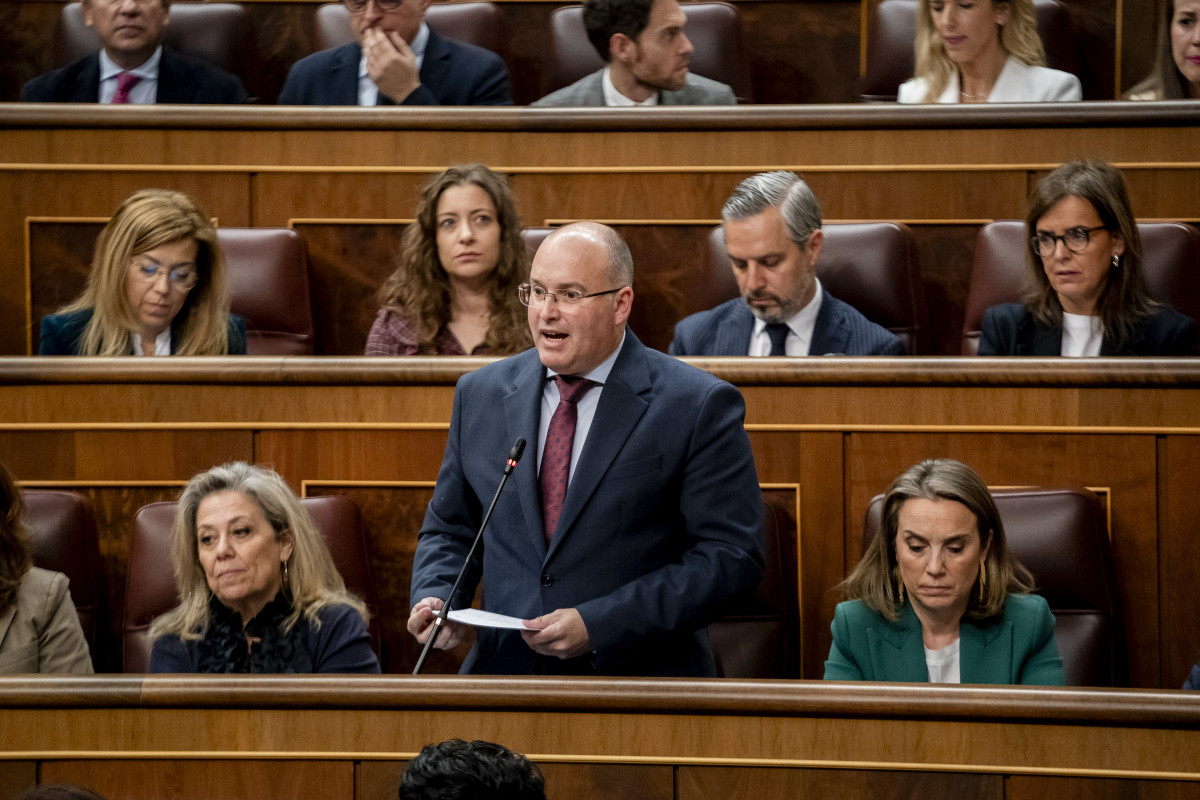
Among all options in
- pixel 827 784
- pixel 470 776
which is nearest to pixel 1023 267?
pixel 827 784

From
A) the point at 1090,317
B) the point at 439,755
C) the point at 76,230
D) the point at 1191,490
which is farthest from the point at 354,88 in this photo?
the point at 439,755

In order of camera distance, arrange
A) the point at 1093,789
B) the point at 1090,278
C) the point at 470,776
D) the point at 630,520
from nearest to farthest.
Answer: the point at 470,776, the point at 1093,789, the point at 630,520, the point at 1090,278

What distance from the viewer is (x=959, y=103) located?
139 centimetres

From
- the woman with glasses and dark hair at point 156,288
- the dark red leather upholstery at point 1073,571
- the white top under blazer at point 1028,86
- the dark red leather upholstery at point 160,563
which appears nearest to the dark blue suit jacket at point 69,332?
the woman with glasses and dark hair at point 156,288

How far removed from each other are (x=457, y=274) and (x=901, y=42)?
0.66 m

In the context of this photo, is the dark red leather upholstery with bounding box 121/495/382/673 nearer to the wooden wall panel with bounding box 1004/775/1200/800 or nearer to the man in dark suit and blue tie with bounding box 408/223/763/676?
the man in dark suit and blue tie with bounding box 408/223/763/676

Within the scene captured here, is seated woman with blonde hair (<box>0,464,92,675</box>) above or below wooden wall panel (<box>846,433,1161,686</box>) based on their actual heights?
below

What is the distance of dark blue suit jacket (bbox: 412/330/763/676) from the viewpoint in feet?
2.87

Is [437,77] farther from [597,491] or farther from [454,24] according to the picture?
[597,491]

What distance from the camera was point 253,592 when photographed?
1007mm

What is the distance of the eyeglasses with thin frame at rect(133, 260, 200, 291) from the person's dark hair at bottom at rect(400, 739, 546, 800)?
756 millimetres

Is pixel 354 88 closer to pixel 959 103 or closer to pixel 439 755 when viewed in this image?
pixel 959 103

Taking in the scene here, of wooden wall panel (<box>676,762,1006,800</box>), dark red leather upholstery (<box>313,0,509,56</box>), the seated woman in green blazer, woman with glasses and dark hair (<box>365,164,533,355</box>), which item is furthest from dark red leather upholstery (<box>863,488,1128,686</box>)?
dark red leather upholstery (<box>313,0,509,56</box>)

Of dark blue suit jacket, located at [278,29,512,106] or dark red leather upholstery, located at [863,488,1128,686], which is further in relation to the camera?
dark blue suit jacket, located at [278,29,512,106]
